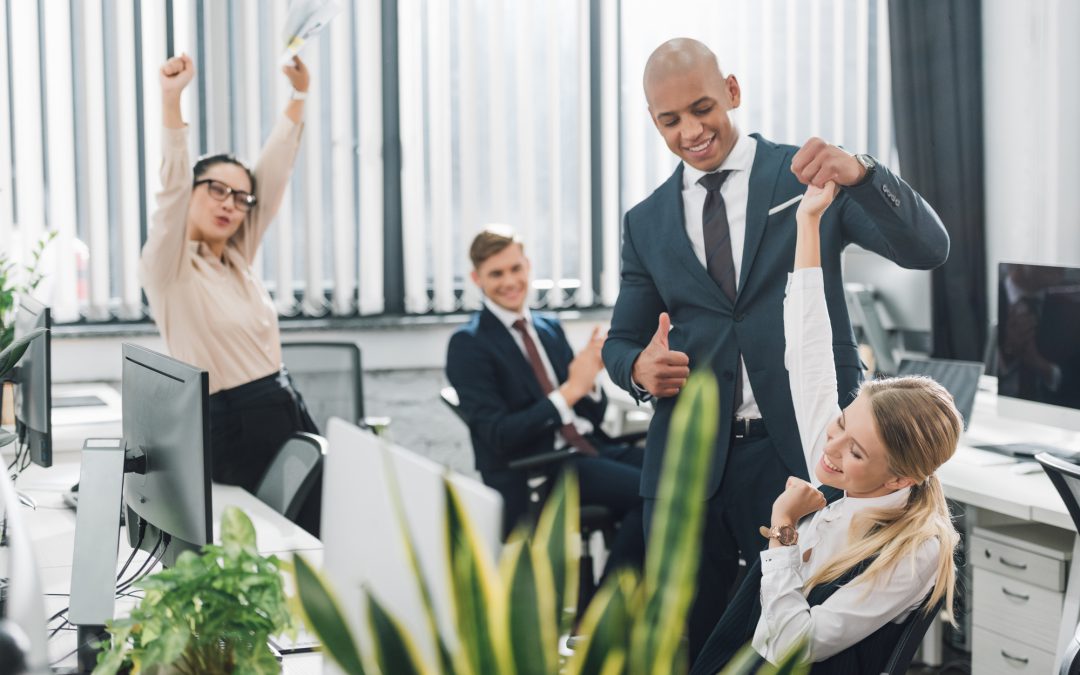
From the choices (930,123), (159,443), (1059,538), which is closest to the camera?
(159,443)

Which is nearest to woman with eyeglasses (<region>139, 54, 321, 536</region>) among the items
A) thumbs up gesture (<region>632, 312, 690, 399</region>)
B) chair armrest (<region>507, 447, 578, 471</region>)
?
chair armrest (<region>507, 447, 578, 471</region>)

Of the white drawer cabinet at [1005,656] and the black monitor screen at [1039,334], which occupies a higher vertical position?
the black monitor screen at [1039,334]

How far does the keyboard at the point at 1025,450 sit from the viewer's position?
9.27ft

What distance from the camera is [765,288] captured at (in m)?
2.02

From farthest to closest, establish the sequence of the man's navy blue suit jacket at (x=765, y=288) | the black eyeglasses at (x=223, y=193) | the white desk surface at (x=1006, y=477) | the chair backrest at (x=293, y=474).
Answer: the black eyeglasses at (x=223, y=193), the chair backrest at (x=293, y=474), the white desk surface at (x=1006, y=477), the man's navy blue suit jacket at (x=765, y=288)

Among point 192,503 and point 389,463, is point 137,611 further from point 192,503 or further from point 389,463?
point 389,463

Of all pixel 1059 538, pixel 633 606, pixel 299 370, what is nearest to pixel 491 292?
pixel 299 370

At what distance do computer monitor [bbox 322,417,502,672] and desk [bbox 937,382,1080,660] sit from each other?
1.67m

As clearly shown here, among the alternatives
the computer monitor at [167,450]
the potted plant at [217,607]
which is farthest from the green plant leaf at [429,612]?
the computer monitor at [167,450]

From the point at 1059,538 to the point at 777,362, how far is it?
0.97 meters

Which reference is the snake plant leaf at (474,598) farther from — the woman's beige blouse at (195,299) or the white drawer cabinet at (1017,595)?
the woman's beige blouse at (195,299)

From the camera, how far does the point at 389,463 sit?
1.02m

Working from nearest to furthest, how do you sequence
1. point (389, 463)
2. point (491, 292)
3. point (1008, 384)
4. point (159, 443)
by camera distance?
1. point (389, 463)
2. point (159, 443)
3. point (1008, 384)
4. point (491, 292)

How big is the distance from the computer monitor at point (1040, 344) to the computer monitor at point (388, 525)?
2076 millimetres
